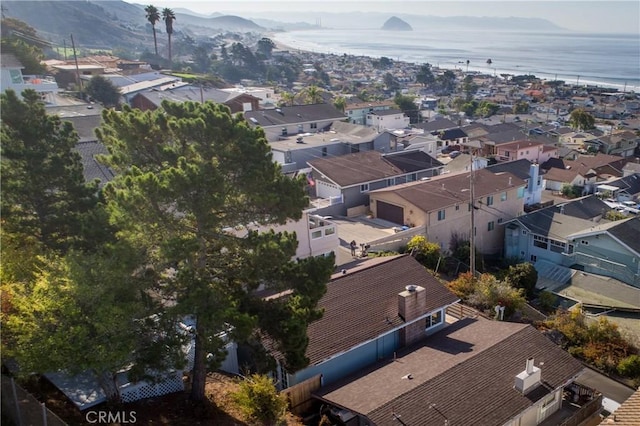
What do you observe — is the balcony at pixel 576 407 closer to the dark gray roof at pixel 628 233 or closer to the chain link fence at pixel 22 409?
the chain link fence at pixel 22 409

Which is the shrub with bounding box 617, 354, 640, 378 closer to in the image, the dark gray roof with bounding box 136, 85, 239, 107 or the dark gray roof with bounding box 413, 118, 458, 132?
the dark gray roof with bounding box 136, 85, 239, 107

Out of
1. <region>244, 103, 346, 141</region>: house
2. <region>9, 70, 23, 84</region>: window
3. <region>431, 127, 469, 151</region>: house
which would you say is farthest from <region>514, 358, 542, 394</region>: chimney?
<region>431, 127, 469, 151</region>: house

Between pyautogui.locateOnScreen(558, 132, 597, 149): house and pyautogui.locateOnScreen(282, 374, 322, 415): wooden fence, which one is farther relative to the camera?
pyautogui.locateOnScreen(558, 132, 597, 149): house

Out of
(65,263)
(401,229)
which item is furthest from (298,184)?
(401,229)

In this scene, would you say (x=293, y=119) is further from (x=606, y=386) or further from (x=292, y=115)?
(x=606, y=386)

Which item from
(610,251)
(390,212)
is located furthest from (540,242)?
(390,212)

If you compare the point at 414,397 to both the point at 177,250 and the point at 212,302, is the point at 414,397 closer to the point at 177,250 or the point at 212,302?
the point at 212,302
